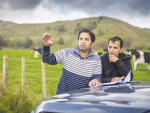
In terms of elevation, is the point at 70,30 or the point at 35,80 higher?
the point at 70,30

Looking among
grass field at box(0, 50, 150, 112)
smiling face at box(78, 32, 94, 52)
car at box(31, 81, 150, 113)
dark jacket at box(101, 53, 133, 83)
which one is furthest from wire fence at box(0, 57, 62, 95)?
car at box(31, 81, 150, 113)

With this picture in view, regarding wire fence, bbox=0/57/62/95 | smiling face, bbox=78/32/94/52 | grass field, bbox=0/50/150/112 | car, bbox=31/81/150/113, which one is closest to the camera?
car, bbox=31/81/150/113

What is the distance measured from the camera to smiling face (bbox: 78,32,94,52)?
2.48m

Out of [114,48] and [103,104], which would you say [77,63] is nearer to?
[114,48]

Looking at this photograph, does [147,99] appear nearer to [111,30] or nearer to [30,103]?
[30,103]

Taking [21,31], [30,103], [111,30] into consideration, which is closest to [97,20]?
[111,30]

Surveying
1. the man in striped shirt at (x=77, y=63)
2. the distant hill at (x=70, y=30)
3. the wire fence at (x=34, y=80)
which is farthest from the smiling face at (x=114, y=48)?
the distant hill at (x=70, y=30)

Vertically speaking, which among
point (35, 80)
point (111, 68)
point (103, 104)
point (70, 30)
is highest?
point (70, 30)

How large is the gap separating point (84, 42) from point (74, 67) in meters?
0.42

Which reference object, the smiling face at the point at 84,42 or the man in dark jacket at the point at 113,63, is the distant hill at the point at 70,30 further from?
the smiling face at the point at 84,42

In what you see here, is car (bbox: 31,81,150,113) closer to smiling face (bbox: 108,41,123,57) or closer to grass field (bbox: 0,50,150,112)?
smiling face (bbox: 108,41,123,57)

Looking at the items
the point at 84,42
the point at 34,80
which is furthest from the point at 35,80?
the point at 84,42

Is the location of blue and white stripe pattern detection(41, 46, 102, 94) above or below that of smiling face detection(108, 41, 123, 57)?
below

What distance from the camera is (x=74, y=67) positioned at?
2.38 metres
